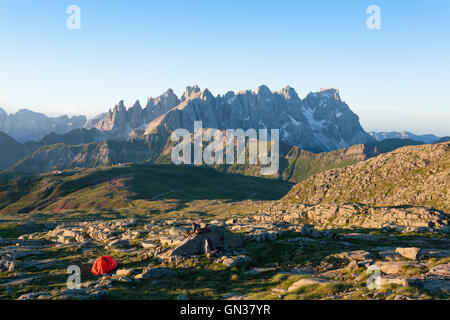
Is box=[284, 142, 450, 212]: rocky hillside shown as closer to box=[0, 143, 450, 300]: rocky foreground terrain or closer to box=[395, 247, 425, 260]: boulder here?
box=[0, 143, 450, 300]: rocky foreground terrain

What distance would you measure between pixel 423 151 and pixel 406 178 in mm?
13067

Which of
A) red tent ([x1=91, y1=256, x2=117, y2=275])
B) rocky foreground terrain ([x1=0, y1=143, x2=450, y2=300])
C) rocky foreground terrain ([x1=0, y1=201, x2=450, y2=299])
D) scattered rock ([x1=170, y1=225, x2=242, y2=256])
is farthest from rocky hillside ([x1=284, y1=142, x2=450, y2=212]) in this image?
red tent ([x1=91, y1=256, x2=117, y2=275])

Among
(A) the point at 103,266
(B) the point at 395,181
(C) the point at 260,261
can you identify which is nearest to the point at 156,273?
(A) the point at 103,266

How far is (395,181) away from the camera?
97.8 m

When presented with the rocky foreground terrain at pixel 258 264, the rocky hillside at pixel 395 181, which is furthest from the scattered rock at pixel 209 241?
the rocky hillside at pixel 395 181

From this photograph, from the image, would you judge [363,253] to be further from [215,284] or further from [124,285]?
[124,285]

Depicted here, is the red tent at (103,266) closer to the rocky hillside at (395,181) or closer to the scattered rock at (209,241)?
the scattered rock at (209,241)

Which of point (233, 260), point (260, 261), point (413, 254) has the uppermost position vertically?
point (413, 254)

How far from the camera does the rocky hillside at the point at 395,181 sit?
8125 cm

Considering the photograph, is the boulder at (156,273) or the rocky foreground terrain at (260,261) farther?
the boulder at (156,273)

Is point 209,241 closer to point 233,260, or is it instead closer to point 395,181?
point 233,260

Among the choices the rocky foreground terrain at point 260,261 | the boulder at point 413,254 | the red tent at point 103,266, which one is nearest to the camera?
the rocky foreground terrain at point 260,261

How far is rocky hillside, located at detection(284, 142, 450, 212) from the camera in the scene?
81250 mm

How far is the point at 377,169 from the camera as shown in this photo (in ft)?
356
